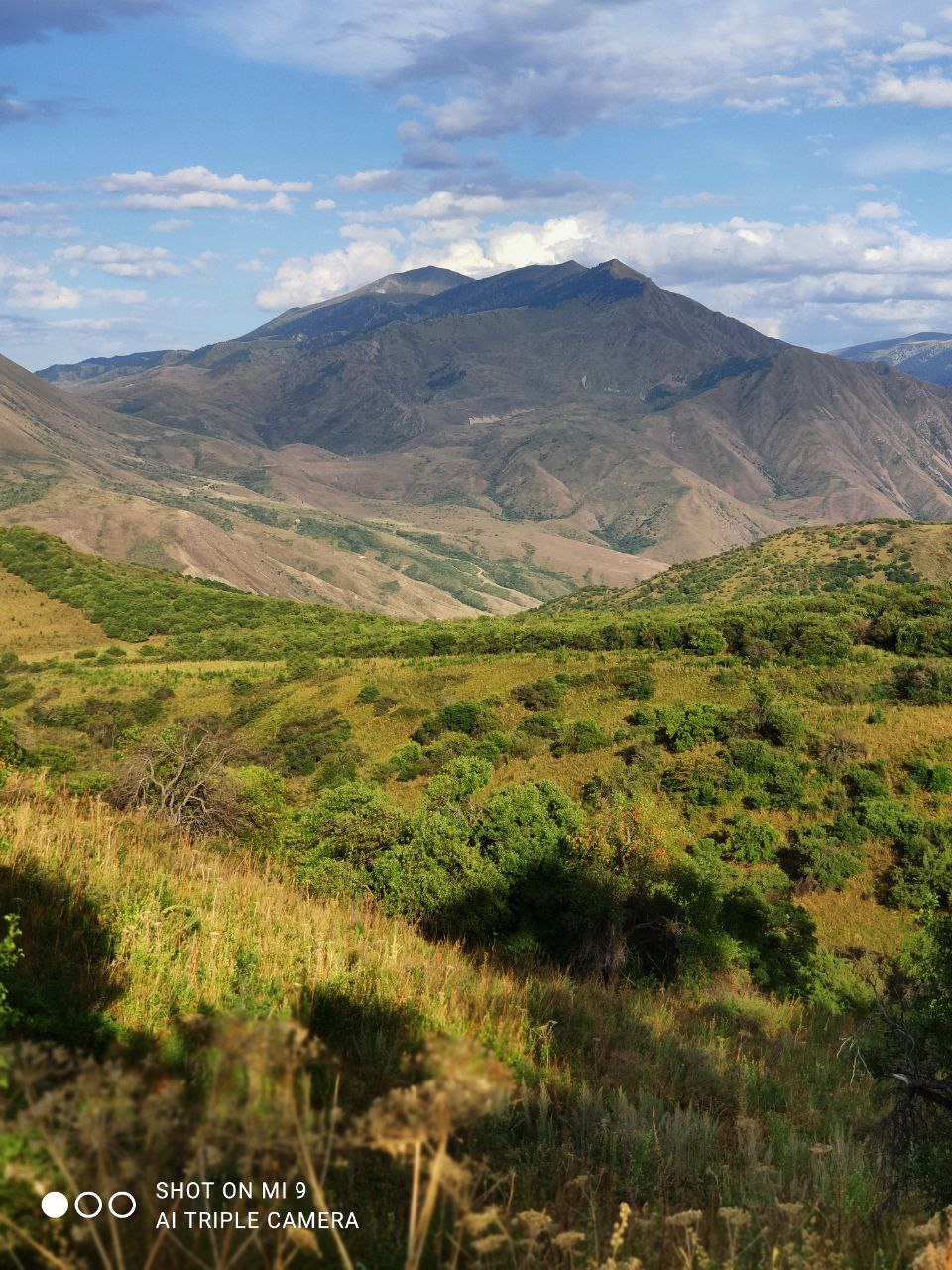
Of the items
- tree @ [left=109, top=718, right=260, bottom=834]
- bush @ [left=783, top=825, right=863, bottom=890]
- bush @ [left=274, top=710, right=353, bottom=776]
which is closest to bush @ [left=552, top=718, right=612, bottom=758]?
bush @ [left=783, top=825, right=863, bottom=890]

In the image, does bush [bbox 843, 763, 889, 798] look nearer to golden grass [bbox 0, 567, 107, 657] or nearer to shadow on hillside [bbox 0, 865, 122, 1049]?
shadow on hillside [bbox 0, 865, 122, 1049]

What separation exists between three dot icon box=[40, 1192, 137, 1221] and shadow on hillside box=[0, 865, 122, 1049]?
3.80ft

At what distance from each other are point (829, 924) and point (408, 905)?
2240cm

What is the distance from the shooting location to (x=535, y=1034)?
7.04 metres

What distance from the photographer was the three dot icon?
2639 millimetres

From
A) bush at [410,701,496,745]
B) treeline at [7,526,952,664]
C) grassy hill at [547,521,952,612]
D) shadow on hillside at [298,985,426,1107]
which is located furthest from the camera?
grassy hill at [547,521,952,612]

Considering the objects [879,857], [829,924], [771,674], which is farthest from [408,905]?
[771,674]

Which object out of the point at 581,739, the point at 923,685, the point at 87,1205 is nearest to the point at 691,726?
the point at 581,739

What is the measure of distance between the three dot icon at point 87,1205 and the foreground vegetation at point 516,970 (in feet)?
0.18

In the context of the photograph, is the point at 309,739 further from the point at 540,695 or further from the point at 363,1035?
the point at 363,1035

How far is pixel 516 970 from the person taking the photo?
9.79 m

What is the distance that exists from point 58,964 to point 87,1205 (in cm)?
290

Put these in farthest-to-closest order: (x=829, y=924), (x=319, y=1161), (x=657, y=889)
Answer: (x=829, y=924) → (x=657, y=889) → (x=319, y=1161)

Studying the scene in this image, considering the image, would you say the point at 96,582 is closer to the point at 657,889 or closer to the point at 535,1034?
the point at 657,889
